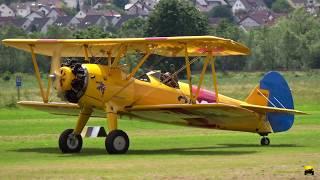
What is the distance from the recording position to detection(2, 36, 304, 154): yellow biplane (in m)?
22.7

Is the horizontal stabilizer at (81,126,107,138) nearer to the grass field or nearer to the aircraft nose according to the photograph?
the grass field

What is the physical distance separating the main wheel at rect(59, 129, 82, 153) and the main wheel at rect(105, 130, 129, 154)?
52.5 inches

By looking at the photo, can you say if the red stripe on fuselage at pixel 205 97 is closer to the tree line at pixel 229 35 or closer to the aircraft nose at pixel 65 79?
the aircraft nose at pixel 65 79

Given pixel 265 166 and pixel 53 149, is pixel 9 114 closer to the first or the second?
pixel 53 149

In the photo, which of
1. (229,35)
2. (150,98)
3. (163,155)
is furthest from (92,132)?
(229,35)

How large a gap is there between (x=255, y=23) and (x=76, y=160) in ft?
583

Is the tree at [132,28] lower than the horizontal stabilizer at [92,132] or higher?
higher

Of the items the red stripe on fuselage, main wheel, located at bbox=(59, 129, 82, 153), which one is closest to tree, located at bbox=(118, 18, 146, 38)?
the red stripe on fuselage

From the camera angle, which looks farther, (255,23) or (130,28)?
(255,23)

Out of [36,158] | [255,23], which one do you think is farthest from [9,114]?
[255,23]

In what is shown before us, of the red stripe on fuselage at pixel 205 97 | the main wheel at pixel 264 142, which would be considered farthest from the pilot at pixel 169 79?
the main wheel at pixel 264 142

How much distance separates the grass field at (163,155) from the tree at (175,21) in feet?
149

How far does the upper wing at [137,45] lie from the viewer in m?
22.8

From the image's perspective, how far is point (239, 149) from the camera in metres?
23.6
